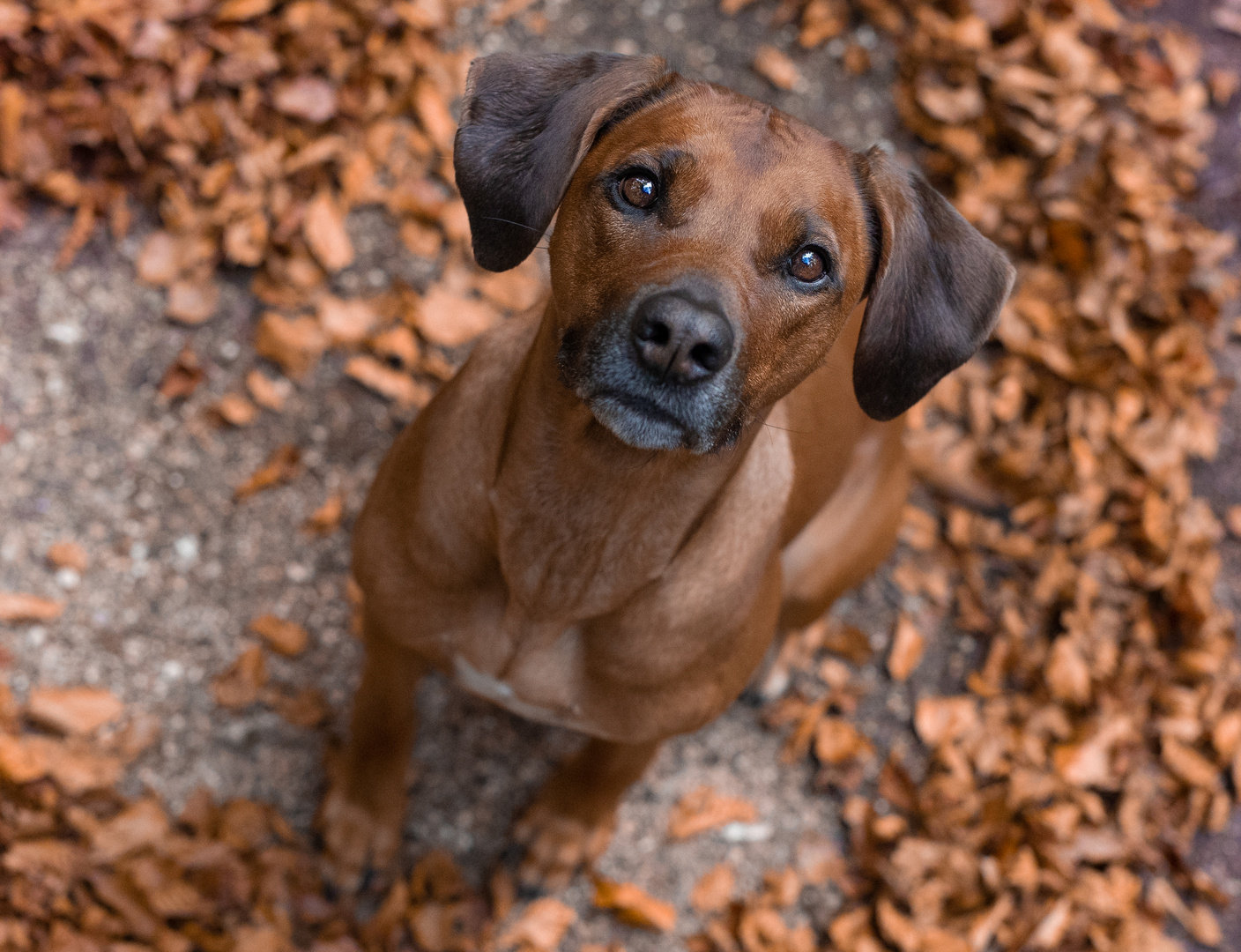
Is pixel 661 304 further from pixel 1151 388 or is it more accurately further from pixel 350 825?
pixel 1151 388

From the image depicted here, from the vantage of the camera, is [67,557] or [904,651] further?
[904,651]

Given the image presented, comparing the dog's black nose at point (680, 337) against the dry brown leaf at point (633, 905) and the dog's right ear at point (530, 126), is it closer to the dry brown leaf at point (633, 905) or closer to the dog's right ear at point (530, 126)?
the dog's right ear at point (530, 126)

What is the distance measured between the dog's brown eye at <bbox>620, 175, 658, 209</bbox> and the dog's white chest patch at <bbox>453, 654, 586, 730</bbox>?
1338 mm

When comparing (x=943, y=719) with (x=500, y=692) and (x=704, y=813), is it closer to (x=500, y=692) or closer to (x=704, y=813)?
(x=704, y=813)

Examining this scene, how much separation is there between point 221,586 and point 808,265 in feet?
8.38

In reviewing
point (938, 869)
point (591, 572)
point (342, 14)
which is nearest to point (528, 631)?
point (591, 572)

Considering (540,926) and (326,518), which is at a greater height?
(326,518)

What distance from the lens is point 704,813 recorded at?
13.3 feet

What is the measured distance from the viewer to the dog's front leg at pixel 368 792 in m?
3.53

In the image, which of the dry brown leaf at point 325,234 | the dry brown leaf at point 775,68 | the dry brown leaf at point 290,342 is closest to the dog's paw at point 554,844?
the dry brown leaf at point 290,342

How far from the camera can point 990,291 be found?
102 inches

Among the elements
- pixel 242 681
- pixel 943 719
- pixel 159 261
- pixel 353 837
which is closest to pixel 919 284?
pixel 943 719

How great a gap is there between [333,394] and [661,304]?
2.47 m

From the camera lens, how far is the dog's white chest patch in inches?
120
